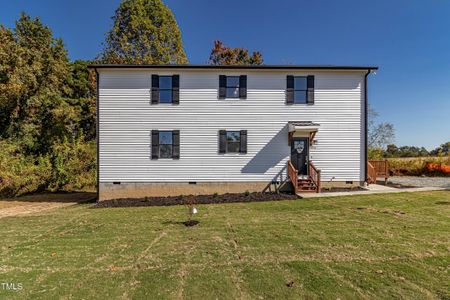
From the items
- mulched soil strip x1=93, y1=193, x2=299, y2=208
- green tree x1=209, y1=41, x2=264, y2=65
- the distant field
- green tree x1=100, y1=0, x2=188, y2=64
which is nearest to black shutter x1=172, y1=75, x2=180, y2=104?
mulched soil strip x1=93, y1=193, x2=299, y2=208

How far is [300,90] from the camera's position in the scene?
40.5 ft

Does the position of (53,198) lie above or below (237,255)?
below

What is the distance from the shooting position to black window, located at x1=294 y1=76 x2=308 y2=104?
1233 cm

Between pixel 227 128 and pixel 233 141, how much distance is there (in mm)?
692

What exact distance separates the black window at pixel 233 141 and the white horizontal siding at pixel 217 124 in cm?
28

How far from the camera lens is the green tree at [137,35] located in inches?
845

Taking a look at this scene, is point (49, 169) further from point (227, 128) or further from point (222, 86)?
point (222, 86)

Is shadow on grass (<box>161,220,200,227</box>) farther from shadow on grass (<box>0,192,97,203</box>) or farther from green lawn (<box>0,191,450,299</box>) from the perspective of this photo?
shadow on grass (<box>0,192,97,203</box>)

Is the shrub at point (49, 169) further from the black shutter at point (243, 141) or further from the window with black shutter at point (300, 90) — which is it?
the window with black shutter at point (300, 90)

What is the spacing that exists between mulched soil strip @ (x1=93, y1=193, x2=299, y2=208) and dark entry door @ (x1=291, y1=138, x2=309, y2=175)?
64.3 inches

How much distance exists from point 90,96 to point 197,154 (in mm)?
15684

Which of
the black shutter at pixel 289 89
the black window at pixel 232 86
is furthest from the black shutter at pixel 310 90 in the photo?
the black window at pixel 232 86

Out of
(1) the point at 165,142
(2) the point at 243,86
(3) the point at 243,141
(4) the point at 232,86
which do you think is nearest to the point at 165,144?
(1) the point at 165,142

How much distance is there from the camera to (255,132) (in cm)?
1223
